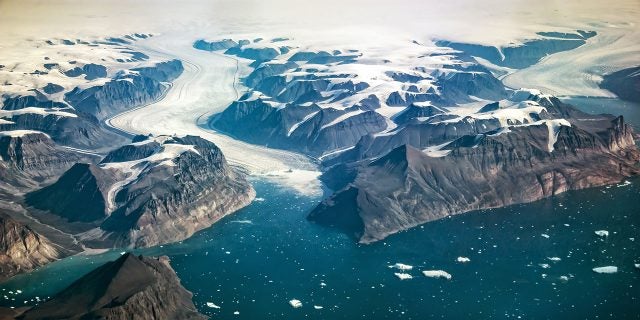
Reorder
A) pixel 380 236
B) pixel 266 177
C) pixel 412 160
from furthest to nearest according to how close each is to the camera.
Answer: pixel 266 177, pixel 412 160, pixel 380 236

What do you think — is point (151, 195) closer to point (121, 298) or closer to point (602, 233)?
point (121, 298)

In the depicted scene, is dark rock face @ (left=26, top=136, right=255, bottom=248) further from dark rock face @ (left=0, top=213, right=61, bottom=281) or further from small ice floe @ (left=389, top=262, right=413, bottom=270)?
small ice floe @ (left=389, top=262, right=413, bottom=270)

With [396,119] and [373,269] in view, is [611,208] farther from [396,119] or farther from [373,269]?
[396,119]

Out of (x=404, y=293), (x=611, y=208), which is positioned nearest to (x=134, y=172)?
(x=404, y=293)

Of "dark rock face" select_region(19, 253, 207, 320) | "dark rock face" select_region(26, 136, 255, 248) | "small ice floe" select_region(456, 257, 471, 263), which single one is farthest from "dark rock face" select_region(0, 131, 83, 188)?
"small ice floe" select_region(456, 257, 471, 263)

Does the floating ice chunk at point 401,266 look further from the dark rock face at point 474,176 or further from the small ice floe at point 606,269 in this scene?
the small ice floe at point 606,269
